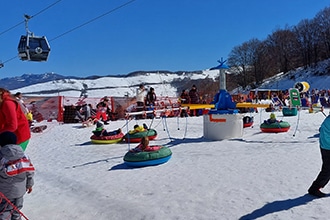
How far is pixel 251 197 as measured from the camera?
5.16 m

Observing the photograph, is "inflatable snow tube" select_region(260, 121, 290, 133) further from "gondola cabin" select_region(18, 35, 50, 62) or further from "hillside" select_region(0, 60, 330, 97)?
"hillside" select_region(0, 60, 330, 97)

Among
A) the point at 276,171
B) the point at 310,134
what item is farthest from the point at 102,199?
the point at 310,134

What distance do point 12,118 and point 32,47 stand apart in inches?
375

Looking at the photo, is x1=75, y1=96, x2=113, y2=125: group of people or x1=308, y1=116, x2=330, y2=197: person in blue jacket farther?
x1=75, y1=96, x2=113, y2=125: group of people

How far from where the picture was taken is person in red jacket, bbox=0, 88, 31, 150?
4.45 meters

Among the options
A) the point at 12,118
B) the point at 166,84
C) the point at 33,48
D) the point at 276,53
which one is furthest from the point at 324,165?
the point at 276,53

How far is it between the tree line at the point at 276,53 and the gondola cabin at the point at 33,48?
60651mm

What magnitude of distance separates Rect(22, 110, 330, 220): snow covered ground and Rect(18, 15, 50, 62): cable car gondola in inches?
169

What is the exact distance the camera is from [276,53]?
243 feet

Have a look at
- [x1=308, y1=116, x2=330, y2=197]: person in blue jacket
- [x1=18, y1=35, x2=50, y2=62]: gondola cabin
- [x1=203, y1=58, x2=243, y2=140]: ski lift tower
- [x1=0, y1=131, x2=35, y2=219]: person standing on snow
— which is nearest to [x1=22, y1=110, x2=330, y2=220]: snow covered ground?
[x1=308, y1=116, x2=330, y2=197]: person in blue jacket

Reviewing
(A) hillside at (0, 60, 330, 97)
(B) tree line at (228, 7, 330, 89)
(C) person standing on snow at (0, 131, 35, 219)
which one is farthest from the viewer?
(B) tree line at (228, 7, 330, 89)

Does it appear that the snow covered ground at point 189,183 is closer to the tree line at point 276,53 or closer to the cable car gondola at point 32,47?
the cable car gondola at point 32,47

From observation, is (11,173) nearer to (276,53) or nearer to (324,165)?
(324,165)

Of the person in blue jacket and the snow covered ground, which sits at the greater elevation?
the person in blue jacket
